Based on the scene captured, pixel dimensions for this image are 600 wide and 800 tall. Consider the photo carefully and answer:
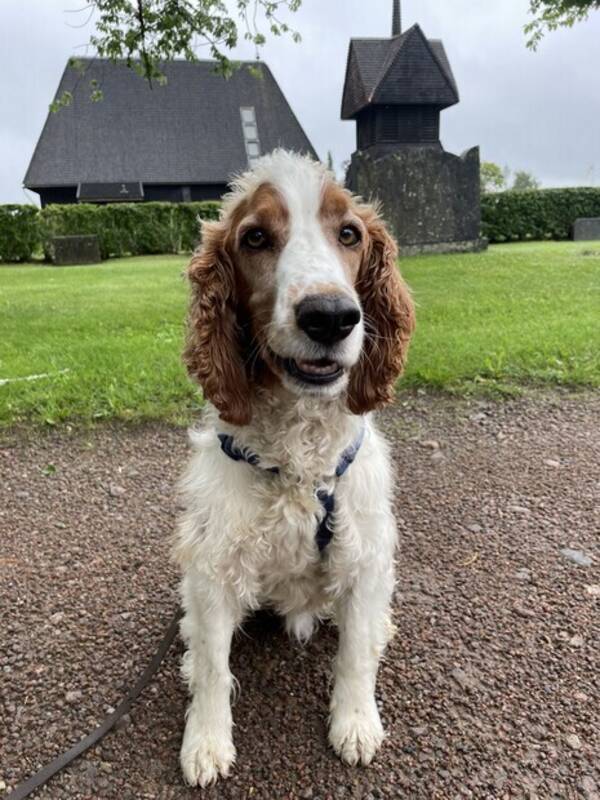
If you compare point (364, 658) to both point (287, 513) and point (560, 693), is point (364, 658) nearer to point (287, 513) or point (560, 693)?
point (287, 513)

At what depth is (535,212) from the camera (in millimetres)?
31094

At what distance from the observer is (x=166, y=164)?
38.9 m

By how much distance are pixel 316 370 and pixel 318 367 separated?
1 cm

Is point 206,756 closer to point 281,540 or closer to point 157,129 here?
point 281,540

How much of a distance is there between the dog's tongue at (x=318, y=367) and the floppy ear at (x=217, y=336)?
323mm

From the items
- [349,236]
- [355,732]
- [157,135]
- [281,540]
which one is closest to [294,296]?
[349,236]

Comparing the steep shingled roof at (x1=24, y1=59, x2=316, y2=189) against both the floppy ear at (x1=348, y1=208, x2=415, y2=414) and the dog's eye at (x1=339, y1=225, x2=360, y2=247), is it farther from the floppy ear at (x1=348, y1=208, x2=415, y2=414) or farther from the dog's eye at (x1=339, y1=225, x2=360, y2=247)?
the dog's eye at (x1=339, y1=225, x2=360, y2=247)

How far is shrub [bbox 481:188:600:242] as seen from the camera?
3086cm

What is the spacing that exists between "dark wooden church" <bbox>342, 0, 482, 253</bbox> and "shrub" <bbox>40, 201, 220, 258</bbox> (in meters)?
7.44

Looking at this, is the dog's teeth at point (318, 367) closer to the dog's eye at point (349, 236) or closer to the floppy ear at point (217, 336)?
the floppy ear at point (217, 336)

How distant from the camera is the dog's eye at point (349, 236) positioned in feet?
8.20

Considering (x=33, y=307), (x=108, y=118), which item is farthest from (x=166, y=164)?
(x=33, y=307)

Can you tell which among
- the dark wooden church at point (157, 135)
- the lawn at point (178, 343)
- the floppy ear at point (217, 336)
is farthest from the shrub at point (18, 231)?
the floppy ear at point (217, 336)

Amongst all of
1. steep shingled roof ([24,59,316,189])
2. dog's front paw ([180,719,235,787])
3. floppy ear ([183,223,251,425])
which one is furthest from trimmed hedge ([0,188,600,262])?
dog's front paw ([180,719,235,787])
